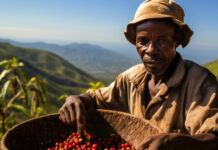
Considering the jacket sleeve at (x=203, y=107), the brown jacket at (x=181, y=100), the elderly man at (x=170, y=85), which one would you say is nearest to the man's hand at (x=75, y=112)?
the elderly man at (x=170, y=85)

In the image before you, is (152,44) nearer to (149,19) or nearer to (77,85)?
(149,19)

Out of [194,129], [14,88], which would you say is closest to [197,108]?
[194,129]

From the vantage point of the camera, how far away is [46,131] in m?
3.08

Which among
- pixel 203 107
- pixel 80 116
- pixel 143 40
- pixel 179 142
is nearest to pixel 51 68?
pixel 80 116

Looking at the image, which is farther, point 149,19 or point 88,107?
point 88,107

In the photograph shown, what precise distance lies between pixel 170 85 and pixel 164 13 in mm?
810

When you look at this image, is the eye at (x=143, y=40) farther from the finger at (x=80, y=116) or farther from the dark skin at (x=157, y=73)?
the finger at (x=80, y=116)

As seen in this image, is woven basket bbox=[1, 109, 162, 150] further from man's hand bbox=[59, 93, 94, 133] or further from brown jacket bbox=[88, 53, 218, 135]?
man's hand bbox=[59, 93, 94, 133]

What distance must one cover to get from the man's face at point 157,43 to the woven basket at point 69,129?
705mm

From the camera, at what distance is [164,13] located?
2.23m

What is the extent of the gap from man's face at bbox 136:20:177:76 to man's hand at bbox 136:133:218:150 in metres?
0.84

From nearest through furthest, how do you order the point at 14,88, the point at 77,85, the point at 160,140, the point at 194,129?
the point at 160,140
the point at 194,129
the point at 14,88
the point at 77,85

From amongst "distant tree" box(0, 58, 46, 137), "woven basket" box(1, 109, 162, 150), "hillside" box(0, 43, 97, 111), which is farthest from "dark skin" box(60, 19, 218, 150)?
"hillside" box(0, 43, 97, 111)

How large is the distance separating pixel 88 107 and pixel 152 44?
55.4 inches
